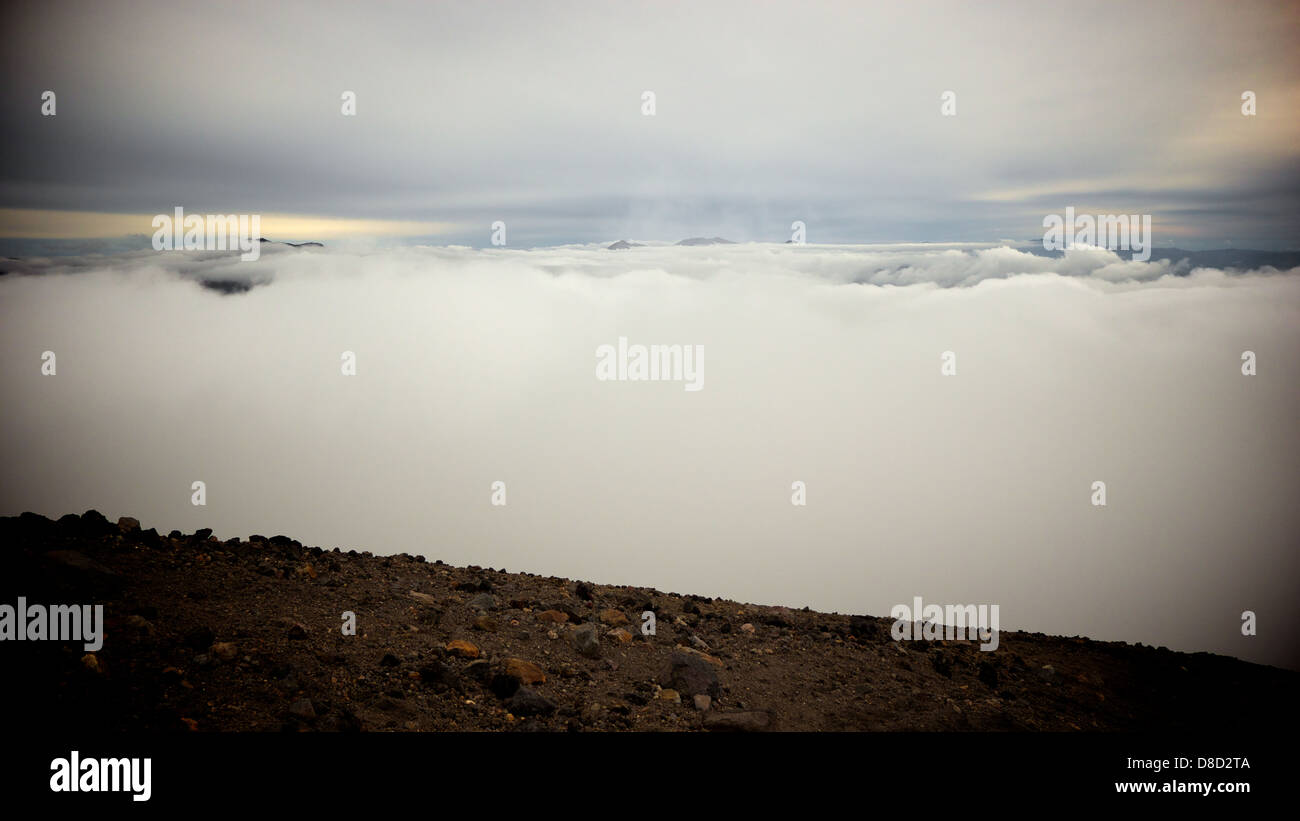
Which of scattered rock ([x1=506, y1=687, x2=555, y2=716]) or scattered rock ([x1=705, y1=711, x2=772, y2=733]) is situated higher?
scattered rock ([x1=506, y1=687, x2=555, y2=716])

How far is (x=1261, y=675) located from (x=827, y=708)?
30.3 feet

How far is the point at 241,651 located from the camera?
26.7 ft

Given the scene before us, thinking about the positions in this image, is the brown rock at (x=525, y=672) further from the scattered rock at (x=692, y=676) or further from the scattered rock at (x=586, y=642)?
the scattered rock at (x=692, y=676)

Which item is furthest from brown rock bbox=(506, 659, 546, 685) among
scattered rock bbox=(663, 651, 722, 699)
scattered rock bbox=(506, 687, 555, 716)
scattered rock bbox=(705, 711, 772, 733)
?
scattered rock bbox=(705, 711, 772, 733)

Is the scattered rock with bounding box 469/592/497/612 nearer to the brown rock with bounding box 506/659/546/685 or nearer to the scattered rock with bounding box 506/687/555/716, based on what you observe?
the brown rock with bounding box 506/659/546/685

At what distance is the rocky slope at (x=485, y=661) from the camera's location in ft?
24.6

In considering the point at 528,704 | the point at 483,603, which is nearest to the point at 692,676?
the point at 528,704

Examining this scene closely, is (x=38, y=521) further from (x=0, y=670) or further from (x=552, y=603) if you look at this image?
(x=552, y=603)

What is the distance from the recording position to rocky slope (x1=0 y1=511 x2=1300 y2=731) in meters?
7.50

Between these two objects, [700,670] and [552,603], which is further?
[552,603]

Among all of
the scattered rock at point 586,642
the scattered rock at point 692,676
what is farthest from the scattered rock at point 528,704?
the scattered rock at point 692,676

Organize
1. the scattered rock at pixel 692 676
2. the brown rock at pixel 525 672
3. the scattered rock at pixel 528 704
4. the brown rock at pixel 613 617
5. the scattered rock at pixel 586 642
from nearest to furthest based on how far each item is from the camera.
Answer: the scattered rock at pixel 528 704 → the brown rock at pixel 525 672 → the scattered rock at pixel 692 676 → the scattered rock at pixel 586 642 → the brown rock at pixel 613 617
